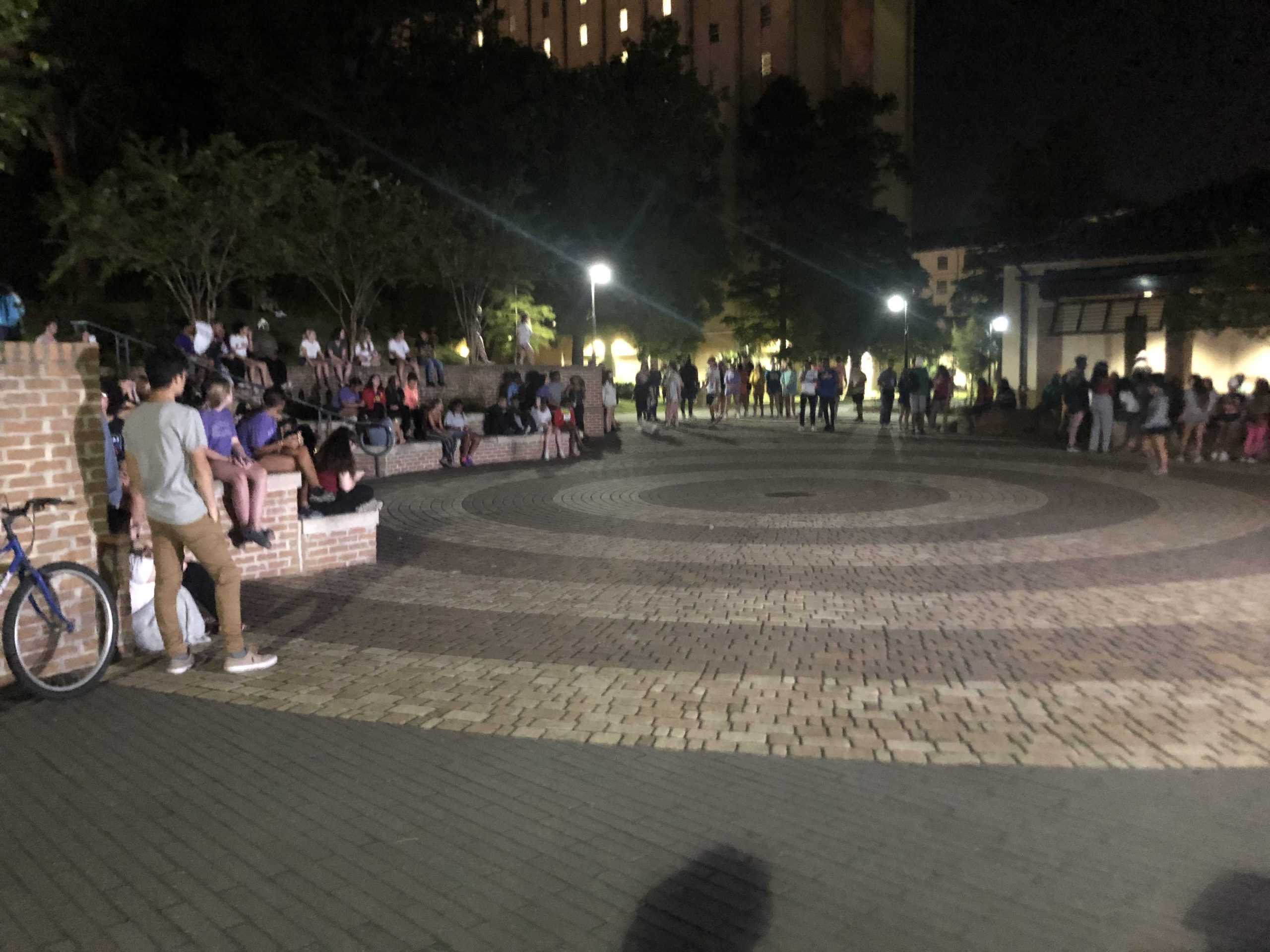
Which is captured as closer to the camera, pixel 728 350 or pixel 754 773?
pixel 754 773

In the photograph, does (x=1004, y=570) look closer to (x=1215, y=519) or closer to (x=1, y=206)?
(x=1215, y=519)

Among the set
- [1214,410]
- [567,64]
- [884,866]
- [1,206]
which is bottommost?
[884,866]

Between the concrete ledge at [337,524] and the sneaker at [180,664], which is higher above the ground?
the concrete ledge at [337,524]

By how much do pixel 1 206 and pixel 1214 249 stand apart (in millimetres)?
37499

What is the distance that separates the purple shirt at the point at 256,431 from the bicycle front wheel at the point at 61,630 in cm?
347

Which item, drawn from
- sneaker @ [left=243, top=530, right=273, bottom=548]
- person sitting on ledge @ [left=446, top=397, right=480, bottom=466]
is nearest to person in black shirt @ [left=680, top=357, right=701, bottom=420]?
person sitting on ledge @ [left=446, top=397, right=480, bottom=466]

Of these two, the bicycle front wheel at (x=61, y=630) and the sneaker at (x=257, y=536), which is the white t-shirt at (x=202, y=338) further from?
the bicycle front wheel at (x=61, y=630)

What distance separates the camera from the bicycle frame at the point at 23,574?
6.07 m

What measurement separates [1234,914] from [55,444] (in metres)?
6.81

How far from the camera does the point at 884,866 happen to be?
13.3ft

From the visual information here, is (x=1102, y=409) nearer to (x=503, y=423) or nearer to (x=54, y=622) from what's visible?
(x=503, y=423)

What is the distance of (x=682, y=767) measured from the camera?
16.6ft

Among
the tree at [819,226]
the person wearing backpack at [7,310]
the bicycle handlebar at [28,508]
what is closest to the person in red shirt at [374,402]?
the person wearing backpack at [7,310]

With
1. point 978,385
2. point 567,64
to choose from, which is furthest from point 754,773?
point 567,64
